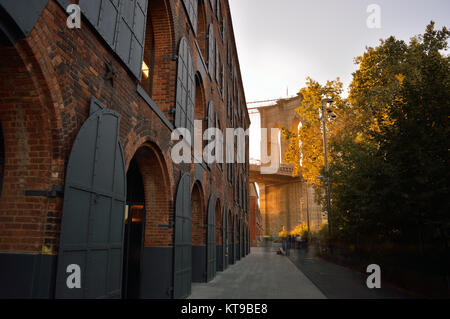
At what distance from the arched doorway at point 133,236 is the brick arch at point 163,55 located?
1753 mm

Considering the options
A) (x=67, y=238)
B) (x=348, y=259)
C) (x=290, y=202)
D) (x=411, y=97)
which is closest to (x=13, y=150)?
(x=67, y=238)

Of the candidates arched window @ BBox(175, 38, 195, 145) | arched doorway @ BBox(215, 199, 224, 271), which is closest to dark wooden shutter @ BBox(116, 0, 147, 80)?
arched window @ BBox(175, 38, 195, 145)

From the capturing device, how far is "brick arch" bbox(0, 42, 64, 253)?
10.2 feet

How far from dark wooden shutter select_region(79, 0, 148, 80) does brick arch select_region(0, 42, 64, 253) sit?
49.1 inches

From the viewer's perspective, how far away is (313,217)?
175 ft

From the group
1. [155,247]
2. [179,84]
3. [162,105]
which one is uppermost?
[179,84]

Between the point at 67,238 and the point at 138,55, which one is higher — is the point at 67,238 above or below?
below

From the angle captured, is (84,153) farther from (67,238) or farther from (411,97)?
(411,97)

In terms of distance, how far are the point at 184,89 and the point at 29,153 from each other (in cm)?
567

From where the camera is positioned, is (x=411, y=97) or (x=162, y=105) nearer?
(x=162, y=105)

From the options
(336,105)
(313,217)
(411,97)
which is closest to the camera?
(411,97)

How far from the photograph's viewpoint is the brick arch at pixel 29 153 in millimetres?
3111

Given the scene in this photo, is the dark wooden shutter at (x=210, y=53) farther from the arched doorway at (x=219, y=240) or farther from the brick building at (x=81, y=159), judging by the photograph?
the brick building at (x=81, y=159)
